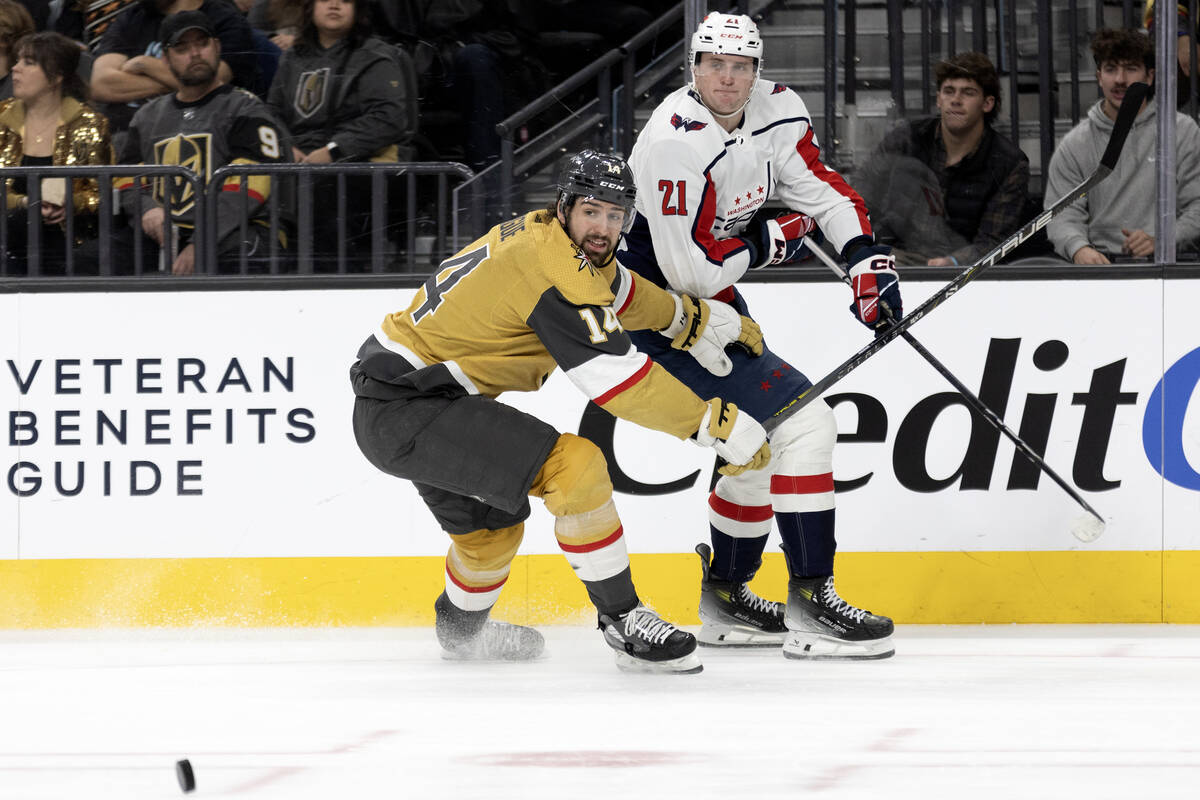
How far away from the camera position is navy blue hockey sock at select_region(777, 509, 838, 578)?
3197 mm

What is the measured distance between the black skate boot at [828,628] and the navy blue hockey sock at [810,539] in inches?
1.0

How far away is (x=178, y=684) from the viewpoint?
2938 millimetres

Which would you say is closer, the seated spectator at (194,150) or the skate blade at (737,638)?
the skate blade at (737,638)

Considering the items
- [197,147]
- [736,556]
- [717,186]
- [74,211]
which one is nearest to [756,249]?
[717,186]

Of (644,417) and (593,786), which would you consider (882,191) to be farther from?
(593,786)

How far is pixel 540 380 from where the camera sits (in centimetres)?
318

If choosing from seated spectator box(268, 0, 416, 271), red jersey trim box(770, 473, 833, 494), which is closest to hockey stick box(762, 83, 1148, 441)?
red jersey trim box(770, 473, 833, 494)

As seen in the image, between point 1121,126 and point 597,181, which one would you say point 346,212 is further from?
point 1121,126

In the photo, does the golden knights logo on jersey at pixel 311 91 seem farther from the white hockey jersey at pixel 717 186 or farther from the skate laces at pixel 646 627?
the skate laces at pixel 646 627

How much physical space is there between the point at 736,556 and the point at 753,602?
130 mm

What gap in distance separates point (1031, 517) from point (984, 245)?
739 mm

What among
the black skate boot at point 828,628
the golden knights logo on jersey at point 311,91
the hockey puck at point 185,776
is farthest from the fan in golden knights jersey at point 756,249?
the hockey puck at point 185,776

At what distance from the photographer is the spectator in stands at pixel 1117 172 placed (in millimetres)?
3811

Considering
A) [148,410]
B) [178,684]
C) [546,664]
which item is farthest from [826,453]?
[148,410]
